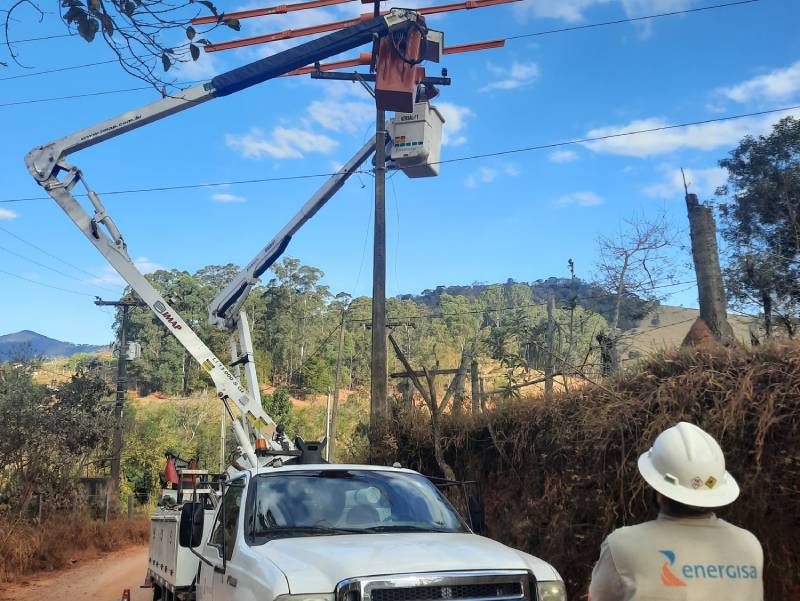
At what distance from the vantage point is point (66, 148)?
1430 centimetres

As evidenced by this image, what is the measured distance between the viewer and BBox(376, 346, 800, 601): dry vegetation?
601 centimetres

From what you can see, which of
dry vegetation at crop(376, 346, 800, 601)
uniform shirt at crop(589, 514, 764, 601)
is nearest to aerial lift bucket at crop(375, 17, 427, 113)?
dry vegetation at crop(376, 346, 800, 601)

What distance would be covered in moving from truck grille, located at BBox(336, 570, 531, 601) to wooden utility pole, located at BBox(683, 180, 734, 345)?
17.2ft

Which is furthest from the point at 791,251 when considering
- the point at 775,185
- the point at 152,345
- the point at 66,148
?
the point at 152,345

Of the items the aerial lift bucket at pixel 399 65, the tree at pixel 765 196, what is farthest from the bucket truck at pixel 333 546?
the tree at pixel 765 196

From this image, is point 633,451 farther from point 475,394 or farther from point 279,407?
point 279,407

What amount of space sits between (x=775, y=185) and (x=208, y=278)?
2927 inches

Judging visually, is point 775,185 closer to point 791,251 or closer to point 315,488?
point 791,251

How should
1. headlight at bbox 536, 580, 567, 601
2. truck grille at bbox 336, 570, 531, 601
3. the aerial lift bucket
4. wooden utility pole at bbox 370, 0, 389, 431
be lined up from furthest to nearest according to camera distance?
the aerial lift bucket → wooden utility pole at bbox 370, 0, 389, 431 → headlight at bbox 536, 580, 567, 601 → truck grille at bbox 336, 570, 531, 601

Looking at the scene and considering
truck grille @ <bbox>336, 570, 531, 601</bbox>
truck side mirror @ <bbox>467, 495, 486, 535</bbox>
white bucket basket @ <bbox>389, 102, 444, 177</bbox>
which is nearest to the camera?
truck grille @ <bbox>336, 570, 531, 601</bbox>

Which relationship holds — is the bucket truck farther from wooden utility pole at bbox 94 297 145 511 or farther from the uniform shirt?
wooden utility pole at bbox 94 297 145 511

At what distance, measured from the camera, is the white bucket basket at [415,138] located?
60.5ft

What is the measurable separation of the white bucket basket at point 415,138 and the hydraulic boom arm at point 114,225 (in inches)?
167

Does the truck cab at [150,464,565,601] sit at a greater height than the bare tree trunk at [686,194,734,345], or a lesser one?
lesser
